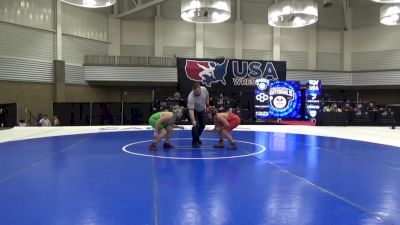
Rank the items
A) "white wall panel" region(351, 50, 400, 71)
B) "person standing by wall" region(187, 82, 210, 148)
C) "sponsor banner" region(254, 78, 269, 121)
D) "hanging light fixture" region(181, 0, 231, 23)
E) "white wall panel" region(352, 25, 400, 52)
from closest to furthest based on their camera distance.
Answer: "person standing by wall" region(187, 82, 210, 148), "hanging light fixture" region(181, 0, 231, 23), "sponsor banner" region(254, 78, 269, 121), "white wall panel" region(351, 50, 400, 71), "white wall panel" region(352, 25, 400, 52)

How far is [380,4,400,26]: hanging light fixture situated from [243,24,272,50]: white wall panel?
1235 cm

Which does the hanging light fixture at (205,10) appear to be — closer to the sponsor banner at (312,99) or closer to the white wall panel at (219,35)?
the sponsor banner at (312,99)

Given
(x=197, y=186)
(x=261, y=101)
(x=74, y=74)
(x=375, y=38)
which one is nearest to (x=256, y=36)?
(x=375, y=38)

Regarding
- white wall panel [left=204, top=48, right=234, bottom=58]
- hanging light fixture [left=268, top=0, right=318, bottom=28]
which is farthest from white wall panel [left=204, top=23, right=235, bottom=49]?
hanging light fixture [left=268, top=0, right=318, bottom=28]

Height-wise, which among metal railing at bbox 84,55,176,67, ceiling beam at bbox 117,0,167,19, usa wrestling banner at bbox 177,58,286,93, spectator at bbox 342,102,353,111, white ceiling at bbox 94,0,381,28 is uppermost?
white ceiling at bbox 94,0,381,28

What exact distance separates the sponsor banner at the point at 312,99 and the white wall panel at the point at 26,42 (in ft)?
53.3

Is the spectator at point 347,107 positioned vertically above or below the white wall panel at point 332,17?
below

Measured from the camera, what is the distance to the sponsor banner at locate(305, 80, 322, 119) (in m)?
Answer: 19.7

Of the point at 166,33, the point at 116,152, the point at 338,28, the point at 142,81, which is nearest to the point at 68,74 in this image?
the point at 142,81

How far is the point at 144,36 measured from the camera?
26.0 metres

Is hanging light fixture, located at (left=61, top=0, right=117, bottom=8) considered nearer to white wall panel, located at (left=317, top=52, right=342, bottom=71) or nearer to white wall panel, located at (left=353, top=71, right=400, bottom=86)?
white wall panel, located at (left=317, top=52, right=342, bottom=71)

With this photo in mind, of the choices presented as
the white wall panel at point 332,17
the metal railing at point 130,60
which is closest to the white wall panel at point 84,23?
the metal railing at point 130,60

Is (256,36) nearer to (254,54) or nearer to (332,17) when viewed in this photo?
(254,54)

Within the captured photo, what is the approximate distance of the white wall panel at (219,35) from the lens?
26422 millimetres
